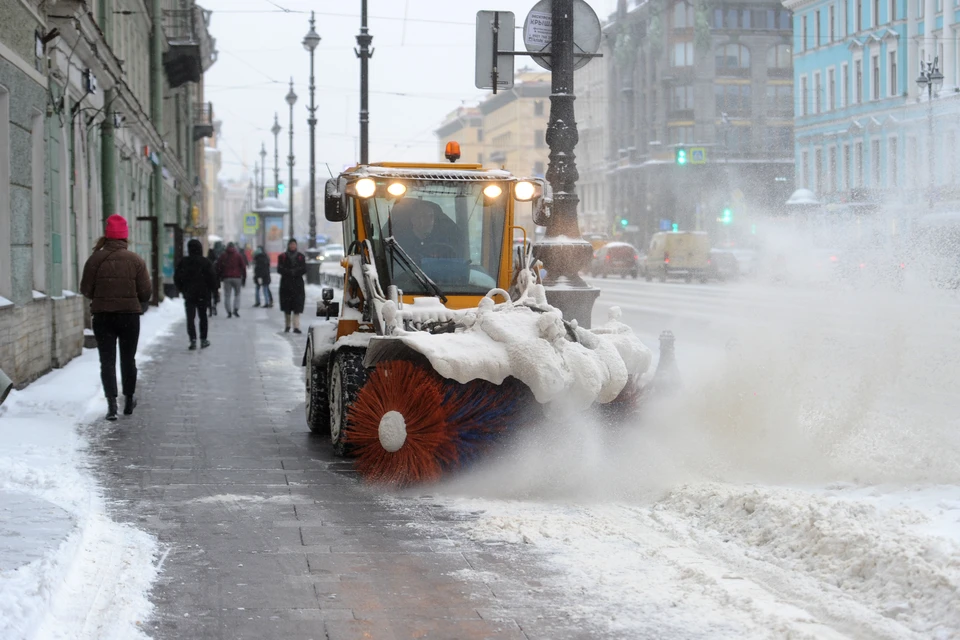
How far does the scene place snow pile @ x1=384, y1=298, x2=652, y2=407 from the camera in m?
7.86

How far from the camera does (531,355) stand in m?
7.92

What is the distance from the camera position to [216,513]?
7.48 m

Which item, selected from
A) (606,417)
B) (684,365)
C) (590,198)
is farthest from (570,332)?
(590,198)

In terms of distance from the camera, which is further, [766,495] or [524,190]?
[524,190]

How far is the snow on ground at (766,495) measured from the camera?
5.29m

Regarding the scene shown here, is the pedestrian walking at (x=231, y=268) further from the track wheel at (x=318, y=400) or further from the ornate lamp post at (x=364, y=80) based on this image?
the track wheel at (x=318, y=400)

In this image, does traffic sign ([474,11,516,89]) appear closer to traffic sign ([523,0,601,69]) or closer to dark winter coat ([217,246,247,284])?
traffic sign ([523,0,601,69])

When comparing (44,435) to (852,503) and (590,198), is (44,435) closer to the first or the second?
(852,503)

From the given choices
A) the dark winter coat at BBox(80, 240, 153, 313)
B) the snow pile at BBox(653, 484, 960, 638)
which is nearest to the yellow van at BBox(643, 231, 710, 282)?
the dark winter coat at BBox(80, 240, 153, 313)

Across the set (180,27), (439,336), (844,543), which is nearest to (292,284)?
(439,336)

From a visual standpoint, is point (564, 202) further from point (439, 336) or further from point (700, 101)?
point (700, 101)

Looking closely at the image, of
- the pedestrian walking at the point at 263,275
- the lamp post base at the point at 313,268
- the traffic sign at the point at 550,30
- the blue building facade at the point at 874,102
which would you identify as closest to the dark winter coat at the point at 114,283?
the traffic sign at the point at 550,30

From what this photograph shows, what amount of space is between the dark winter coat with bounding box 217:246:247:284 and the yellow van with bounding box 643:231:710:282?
2350 centimetres

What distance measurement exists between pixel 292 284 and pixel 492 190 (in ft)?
44.0
